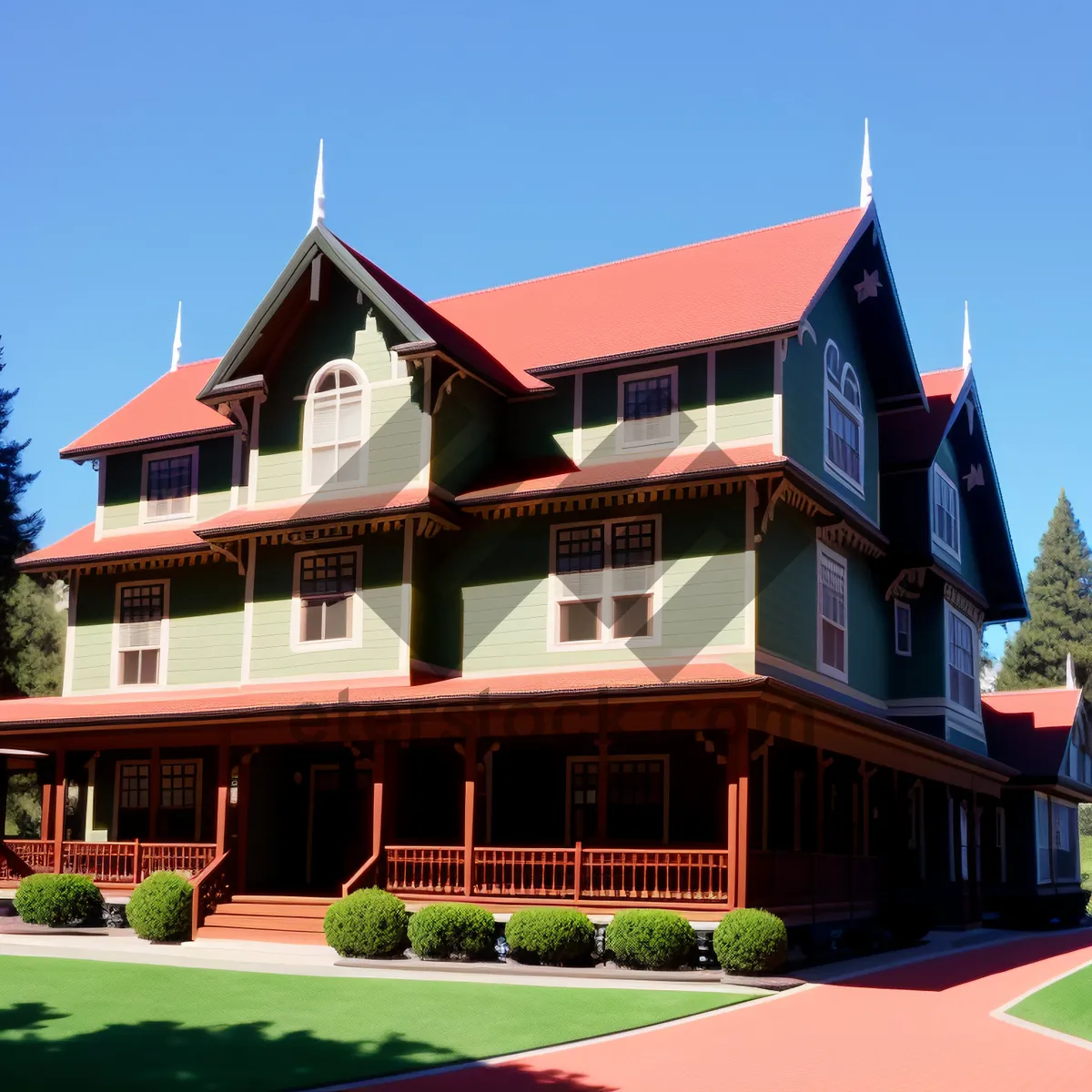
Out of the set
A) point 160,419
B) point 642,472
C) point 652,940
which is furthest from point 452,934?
point 160,419

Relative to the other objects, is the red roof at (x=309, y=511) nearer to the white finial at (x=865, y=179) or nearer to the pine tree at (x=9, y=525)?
the white finial at (x=865, y=179)

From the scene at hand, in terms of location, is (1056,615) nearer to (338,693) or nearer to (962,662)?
(962,662)

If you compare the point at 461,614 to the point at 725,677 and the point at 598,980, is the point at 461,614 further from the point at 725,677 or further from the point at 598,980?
the point at 598,980

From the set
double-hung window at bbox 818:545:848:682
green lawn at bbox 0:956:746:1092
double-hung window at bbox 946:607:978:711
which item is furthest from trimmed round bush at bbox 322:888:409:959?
double-hung window at bbox 946:607:978:711

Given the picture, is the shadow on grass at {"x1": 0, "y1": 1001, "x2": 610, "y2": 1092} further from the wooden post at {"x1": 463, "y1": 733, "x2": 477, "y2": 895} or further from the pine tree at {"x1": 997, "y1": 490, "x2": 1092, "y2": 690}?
the pine tree at {"x1": 997, "y1": 490, "x2": 1092, "y2": 690}

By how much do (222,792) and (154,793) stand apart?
3.46 meters

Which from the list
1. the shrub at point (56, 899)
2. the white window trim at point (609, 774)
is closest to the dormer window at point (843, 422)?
the white window trim at point (609, 774)

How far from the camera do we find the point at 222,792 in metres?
25.8

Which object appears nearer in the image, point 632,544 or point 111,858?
point 632,544

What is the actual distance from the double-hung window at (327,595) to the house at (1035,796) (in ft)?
60.6

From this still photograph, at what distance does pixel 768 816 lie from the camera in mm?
27375

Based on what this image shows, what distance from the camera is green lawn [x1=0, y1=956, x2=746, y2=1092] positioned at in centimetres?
1307

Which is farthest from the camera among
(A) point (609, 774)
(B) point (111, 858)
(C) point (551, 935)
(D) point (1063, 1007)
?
(B) point (111, 858)

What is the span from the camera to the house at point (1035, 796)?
36.3m
